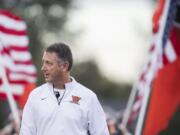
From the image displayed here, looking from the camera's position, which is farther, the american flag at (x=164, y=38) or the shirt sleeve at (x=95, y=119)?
the american flag at (x=164, y=38)

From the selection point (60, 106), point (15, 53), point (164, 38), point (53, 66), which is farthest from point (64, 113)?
point (15, 53)

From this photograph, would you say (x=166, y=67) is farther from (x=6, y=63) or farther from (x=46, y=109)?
(x=46, y=109)

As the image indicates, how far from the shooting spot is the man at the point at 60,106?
8.26 meters

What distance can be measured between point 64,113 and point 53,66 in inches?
18.2

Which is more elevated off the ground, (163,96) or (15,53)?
(15,53)

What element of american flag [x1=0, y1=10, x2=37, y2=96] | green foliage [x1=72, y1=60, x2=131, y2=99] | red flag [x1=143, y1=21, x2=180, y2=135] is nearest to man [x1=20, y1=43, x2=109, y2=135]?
red flag [x1=143, y1=21, x2=180, y2=135]

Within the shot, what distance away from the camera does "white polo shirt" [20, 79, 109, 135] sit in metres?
8.26

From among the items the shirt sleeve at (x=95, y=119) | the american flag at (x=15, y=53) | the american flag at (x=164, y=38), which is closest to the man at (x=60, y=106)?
the shirt sleeve at (x=95, y=119)

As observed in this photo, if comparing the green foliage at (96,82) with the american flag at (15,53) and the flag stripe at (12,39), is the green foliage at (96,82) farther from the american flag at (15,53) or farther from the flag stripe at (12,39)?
the flag stripe at (12,39)

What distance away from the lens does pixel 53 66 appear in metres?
8.41

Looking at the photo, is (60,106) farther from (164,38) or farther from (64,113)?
(164,38)

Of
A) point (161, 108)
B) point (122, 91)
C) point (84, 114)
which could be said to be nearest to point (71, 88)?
point (84, 114)

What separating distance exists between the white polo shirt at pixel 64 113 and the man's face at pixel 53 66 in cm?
9

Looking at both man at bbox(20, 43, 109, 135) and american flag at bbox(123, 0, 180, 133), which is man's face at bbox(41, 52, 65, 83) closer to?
man at bbox(20, 43, 109, 135)
